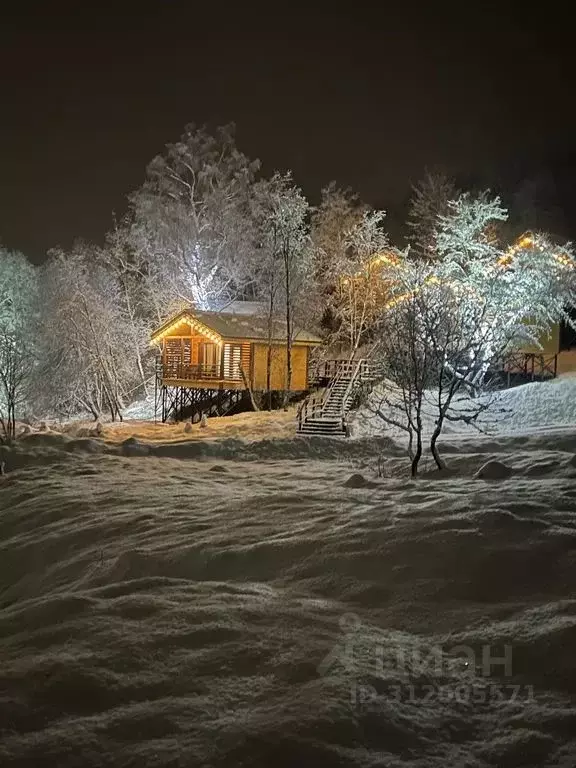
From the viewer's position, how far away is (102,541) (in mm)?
11180

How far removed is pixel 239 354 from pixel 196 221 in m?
11.4

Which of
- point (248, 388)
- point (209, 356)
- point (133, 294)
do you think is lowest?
point (248, 388)

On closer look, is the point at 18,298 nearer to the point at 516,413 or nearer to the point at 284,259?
the point at 284,259

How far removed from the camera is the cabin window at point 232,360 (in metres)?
35.2

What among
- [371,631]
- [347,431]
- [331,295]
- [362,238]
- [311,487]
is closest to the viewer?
[371,631]

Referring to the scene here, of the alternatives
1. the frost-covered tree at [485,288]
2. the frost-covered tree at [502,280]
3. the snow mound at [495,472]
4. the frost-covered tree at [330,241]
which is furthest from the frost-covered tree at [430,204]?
the snow mound at [495,472]

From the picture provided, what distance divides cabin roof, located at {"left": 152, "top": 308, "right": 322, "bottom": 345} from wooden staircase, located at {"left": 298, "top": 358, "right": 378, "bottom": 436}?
4.01 m

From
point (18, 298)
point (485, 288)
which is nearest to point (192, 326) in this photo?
point (18, 298)

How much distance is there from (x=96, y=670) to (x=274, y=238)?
32022mm

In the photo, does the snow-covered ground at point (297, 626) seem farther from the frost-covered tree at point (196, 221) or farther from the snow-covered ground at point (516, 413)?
the frost-covered tree at point (196, 221)

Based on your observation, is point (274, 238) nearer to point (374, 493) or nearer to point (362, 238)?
point (362, 238)

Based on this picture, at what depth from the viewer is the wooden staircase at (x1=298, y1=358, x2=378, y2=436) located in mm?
24547

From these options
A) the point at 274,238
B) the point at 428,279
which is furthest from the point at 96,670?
the point at 274,238

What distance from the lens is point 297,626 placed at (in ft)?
21.4
